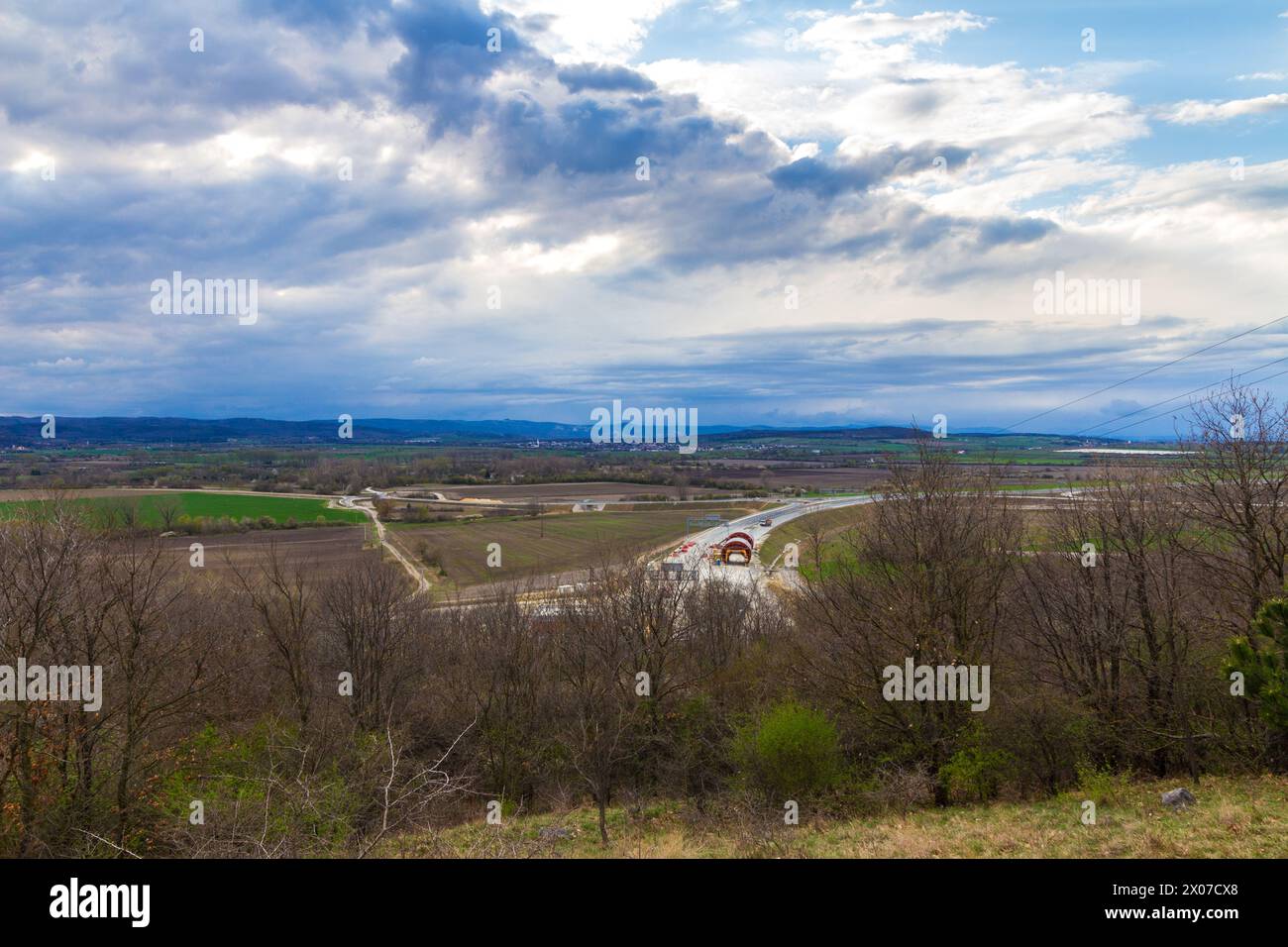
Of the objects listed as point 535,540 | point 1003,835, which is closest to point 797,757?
point 1003,835

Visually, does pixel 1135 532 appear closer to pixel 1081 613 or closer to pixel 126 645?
pixel 1081 613

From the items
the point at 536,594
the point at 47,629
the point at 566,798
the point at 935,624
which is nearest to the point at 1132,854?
the point at 935,624

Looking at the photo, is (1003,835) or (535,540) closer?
(1003,835)

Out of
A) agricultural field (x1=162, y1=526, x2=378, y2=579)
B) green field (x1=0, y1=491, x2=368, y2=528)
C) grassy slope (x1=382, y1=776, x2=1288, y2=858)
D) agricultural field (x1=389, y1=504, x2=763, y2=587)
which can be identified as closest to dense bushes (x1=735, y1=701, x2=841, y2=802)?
grassy slope (x1=382, y1=776, x2=1288, y2=858)

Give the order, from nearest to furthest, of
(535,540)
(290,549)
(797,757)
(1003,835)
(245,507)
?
(1003,835) → (797,757) → (290,549) → (535,540) → (245,507)

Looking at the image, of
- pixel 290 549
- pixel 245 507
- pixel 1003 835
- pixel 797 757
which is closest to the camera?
pixel 1003 835

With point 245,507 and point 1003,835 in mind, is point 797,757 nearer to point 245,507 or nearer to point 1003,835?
point 1003,835
